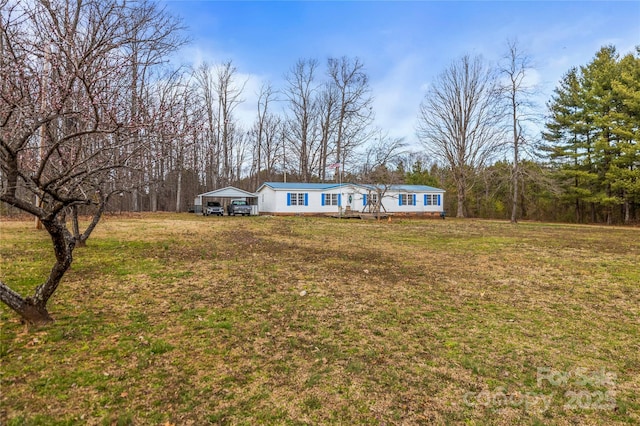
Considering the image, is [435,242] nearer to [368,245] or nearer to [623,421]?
[368,245]

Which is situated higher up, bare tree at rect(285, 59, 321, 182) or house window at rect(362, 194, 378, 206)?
bare tree at rect(285, 59, 321, 182)

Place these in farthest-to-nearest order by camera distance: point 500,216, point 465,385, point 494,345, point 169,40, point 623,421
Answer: point 500,216
point 169,40
point 494,345
point 465,385
point 623,421

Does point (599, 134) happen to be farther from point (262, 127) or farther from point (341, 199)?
point (262, 127)

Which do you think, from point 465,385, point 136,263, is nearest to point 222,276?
point 136,263

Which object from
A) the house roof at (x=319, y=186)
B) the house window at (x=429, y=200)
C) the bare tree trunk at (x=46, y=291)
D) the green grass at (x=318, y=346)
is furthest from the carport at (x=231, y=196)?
the bare tree trunk at (x=46, y=291)

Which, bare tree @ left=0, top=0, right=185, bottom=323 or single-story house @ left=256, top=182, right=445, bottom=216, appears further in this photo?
single-story house @ left=256, top=182, right=445, bottom=216

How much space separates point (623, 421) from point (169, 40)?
240 inches

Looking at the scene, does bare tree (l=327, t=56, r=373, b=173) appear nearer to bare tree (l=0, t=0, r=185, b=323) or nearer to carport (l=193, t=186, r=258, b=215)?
carport (l=193, t=186, r=258, b=215)

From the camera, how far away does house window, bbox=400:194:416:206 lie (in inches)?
1134

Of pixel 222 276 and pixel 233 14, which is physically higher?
pixel 233 14

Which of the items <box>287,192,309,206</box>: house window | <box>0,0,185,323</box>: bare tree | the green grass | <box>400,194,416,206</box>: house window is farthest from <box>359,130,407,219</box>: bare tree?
<box>0,0,185,323</box>: bare tree

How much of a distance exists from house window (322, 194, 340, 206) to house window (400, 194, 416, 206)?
6.17 metres

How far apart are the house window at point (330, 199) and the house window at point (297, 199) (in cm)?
150

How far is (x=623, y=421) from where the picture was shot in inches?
89.0
